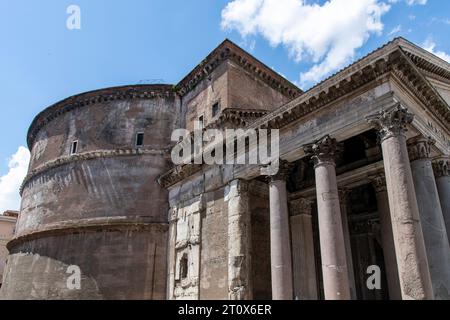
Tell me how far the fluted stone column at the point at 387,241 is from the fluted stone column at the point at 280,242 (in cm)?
273

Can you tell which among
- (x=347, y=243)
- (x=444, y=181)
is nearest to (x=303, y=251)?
(x=347, y=243)

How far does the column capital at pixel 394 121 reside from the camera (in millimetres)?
6824

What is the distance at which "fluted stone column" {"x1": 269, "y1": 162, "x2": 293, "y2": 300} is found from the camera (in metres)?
8.02

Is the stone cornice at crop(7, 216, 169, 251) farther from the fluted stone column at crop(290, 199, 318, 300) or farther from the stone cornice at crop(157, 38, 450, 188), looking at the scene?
the stone cornice at crop(157, 38, 450, 188)

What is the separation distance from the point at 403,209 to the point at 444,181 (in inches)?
120

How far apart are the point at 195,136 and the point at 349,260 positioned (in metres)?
6.26

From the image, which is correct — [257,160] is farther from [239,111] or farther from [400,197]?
[400,197]

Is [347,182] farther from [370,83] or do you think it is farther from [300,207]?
[370,83]

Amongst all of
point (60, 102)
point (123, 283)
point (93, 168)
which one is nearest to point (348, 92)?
point (123, 283)

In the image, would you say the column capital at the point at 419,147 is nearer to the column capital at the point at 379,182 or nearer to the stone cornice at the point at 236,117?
the column capital at the point at 379,182

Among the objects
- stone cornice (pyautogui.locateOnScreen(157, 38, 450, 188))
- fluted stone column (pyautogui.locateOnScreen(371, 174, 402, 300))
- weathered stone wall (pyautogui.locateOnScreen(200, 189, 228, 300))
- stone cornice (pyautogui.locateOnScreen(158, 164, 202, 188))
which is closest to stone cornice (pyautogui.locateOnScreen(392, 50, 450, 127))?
stone cornice (pyautogui.locateOnScreen(157, 38, 450, 188))

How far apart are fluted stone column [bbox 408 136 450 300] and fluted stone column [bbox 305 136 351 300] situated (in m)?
1.56

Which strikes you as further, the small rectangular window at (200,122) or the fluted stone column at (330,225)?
the small rectangular window at (200,122)

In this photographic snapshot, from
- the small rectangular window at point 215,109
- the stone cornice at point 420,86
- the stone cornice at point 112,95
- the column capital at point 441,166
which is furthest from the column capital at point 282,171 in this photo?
the stone cornice at point 112,95
